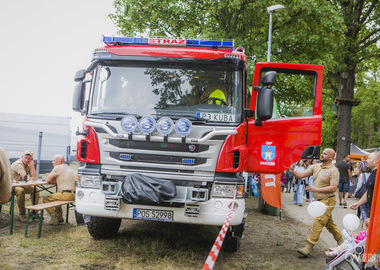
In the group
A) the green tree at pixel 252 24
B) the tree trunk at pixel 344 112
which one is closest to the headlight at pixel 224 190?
the green tree at pixel 252 24

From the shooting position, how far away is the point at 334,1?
20.2m

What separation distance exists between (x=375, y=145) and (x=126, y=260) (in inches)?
1789

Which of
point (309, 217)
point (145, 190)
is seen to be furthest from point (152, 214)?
point (309, 217)

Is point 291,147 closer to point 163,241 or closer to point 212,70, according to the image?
point 212,70

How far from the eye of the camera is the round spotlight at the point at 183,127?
213 inches

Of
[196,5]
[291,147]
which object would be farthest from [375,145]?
[291,147]

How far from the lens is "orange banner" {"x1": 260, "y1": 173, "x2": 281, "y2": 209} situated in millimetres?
9359

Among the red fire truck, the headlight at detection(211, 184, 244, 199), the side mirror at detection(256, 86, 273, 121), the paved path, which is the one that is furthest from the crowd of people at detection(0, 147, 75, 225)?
the paved path

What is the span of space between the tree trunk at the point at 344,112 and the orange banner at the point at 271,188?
1078 centimetres

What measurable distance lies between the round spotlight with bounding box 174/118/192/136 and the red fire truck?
1cm

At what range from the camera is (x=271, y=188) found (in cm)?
956

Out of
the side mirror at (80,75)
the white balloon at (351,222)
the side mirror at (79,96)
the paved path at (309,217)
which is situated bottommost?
the paved path at (309,217)

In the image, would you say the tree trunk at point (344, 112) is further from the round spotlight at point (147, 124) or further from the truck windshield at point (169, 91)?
the round spotlight at point (147, 124)

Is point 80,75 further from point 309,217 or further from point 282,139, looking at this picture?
point 309,217
